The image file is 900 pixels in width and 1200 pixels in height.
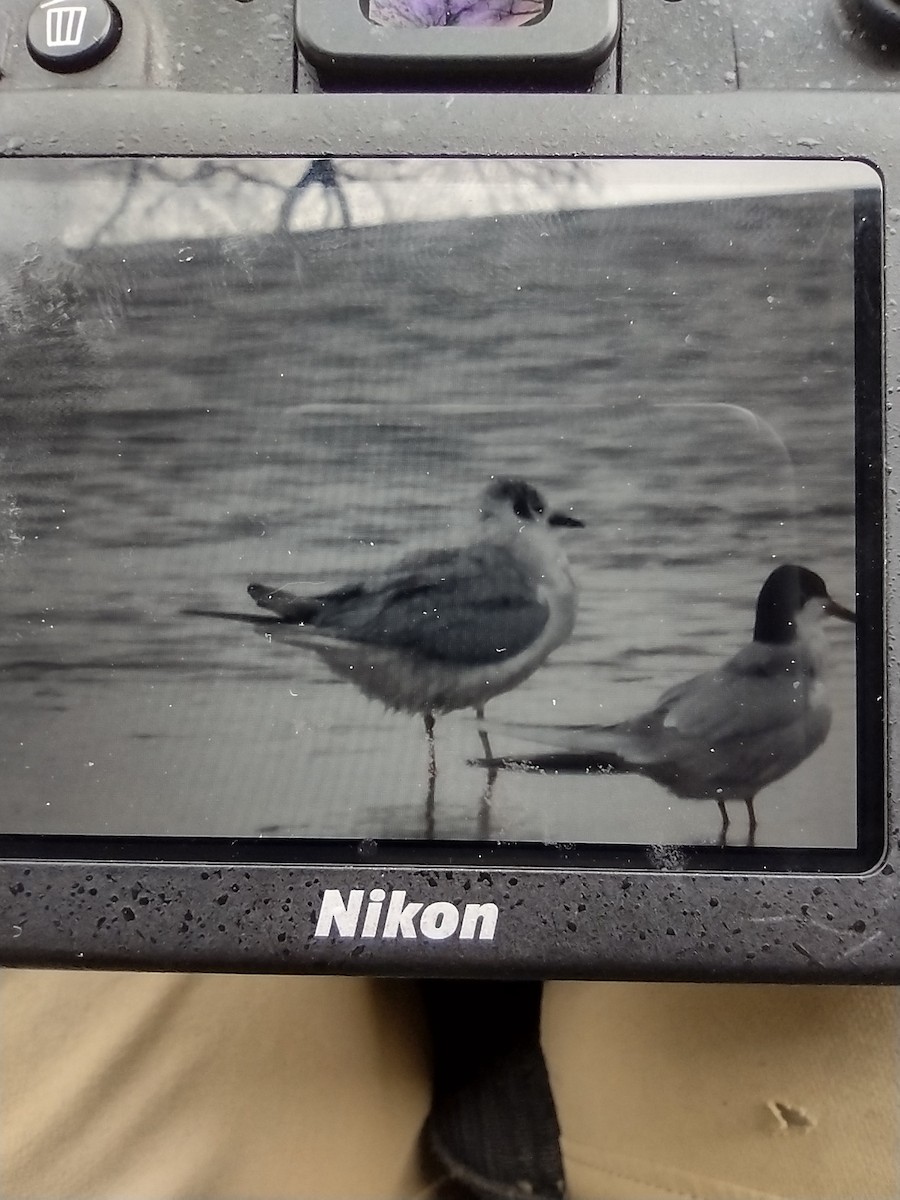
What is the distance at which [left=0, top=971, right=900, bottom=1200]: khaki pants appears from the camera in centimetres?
52

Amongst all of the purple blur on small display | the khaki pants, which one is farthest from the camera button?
the khaki pants

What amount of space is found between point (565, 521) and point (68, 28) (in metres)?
0.33

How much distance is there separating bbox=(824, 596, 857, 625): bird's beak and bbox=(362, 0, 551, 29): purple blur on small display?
31 centimetres

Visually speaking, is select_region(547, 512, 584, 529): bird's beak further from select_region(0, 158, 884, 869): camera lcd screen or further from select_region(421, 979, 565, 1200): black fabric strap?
select_region(421, 979, 565, 1200): black fabric strap

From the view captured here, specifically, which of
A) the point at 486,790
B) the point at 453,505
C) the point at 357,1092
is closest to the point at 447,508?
the point at 453,505

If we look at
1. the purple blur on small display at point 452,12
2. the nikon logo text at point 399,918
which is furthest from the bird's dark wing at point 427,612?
the purple blur on small display at point 452,12

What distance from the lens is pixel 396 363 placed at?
43cm

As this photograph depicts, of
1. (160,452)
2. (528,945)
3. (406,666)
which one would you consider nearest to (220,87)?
(160,452)

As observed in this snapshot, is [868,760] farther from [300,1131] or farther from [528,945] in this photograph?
[300,1131]

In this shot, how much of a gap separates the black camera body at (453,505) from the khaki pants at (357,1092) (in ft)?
0.55

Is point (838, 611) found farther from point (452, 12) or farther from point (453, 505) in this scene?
point (452, 12)

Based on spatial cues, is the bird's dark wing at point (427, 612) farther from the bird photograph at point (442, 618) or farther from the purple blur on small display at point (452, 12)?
the purple blur on small display at point (452, 12)

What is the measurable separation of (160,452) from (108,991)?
14.8 inches

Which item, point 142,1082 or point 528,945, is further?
point 142,1082
